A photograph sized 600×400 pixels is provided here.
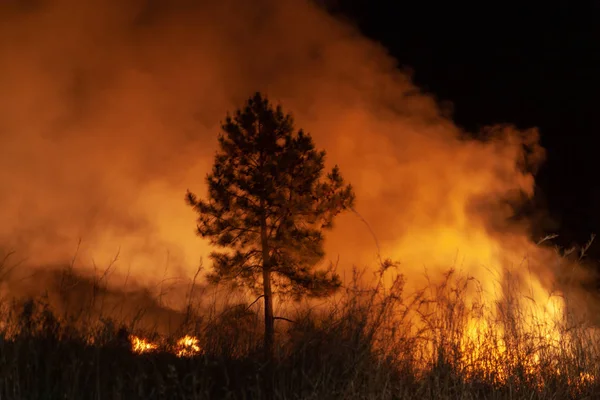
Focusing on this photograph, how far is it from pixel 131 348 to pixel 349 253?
93.3 ft

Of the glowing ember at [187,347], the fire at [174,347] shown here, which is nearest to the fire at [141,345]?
the fire at [174,347]

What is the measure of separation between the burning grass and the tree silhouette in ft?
64.4

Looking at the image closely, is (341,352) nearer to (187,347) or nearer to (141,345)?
(187,347)

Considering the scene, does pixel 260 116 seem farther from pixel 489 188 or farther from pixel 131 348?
pixel 131 348

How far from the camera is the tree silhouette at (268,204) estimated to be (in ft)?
85.8

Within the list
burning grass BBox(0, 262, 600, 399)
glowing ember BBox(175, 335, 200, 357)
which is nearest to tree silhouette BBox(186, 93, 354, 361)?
burning grass BBox(0, 262, 600, 399)

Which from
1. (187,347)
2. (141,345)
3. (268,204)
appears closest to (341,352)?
(187,347)

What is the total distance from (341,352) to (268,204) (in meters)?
23.1

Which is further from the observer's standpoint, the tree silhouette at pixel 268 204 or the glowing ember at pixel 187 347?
the tree silhouette at pixel 268 204

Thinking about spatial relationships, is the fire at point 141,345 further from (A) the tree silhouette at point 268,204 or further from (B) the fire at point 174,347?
(A) the tree silhouette at point 268,204

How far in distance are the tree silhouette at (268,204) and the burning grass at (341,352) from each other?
19.6 metres

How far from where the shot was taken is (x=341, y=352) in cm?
477

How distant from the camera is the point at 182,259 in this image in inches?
1296

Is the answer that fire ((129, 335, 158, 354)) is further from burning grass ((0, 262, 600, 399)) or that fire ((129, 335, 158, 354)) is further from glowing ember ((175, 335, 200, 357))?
glowing ember ((175, 335, 200, 357))
